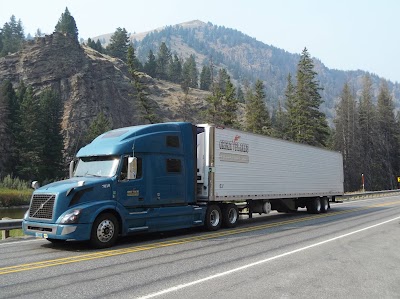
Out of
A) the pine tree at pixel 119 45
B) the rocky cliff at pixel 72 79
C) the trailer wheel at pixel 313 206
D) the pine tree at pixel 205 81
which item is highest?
the pine tree at pixel 119 45

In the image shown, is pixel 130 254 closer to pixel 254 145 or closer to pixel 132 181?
pixel 132 181

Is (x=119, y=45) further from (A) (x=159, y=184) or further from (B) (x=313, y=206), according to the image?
(A) (x=159, y=184)

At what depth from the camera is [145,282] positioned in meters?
7.07

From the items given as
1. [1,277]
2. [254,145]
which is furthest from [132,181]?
[254,145]

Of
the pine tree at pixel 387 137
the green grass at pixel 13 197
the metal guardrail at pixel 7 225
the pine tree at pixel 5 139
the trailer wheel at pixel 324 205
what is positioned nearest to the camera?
the metal guardrail at pixel 7 225

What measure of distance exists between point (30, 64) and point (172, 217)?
97.4 m

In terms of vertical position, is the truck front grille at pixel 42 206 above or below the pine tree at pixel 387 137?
below

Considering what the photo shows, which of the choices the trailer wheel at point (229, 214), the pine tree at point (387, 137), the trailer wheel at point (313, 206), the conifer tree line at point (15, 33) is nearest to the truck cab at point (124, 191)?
the trailer wheel at point (229, 214)

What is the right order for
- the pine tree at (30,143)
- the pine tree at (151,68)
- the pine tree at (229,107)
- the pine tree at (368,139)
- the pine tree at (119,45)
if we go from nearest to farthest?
the pine tree at (229,107) < the pine tree at (30,143) < the pine tree at (368,139) < the pine tree at (119,45) < the pine tree at (151,68)

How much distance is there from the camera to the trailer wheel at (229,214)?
15125 mm

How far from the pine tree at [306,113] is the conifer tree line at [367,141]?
20.1 meters

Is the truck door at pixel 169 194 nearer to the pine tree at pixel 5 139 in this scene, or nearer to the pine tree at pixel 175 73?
the pine tree at pixel 5 139

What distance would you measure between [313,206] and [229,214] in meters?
8.70

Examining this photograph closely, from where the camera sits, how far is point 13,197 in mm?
45719
